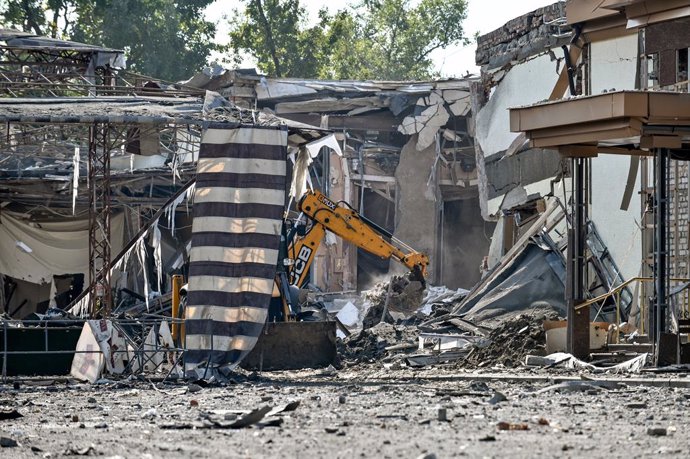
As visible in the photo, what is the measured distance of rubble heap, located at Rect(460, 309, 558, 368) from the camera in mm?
19172

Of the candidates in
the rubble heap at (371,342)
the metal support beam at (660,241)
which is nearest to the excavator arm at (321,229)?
the rubble heap at (371,342)

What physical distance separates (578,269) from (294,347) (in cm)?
441

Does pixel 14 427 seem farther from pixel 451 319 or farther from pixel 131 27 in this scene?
pixel 131 27

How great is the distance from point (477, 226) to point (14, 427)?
92.5 feet

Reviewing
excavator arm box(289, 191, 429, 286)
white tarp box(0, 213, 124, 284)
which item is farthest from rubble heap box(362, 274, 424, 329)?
white tarp box(0, 213, 124, 284)

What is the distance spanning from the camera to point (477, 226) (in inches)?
1538

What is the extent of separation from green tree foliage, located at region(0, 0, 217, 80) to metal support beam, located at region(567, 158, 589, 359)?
33.8m

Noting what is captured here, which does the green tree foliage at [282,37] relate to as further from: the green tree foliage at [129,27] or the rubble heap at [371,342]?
the rubble heap at [371,342]

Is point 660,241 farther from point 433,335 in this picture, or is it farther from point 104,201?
point 104,201

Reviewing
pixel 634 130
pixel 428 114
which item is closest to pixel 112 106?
pixel 634 130

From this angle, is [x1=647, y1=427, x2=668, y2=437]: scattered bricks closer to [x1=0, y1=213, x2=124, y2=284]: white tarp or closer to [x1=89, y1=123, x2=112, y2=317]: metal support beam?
[x1=89, y1=123, x2=112, y2=317]: metal support beam

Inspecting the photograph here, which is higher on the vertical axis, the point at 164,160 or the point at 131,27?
the point at 131,27

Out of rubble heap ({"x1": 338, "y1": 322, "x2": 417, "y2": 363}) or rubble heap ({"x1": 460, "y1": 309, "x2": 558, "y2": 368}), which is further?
rubble heap ({"x1": 338, "y1": 322, "x2": 417, "y2": 363})

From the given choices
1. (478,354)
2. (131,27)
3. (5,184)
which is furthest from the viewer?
(131,27)
